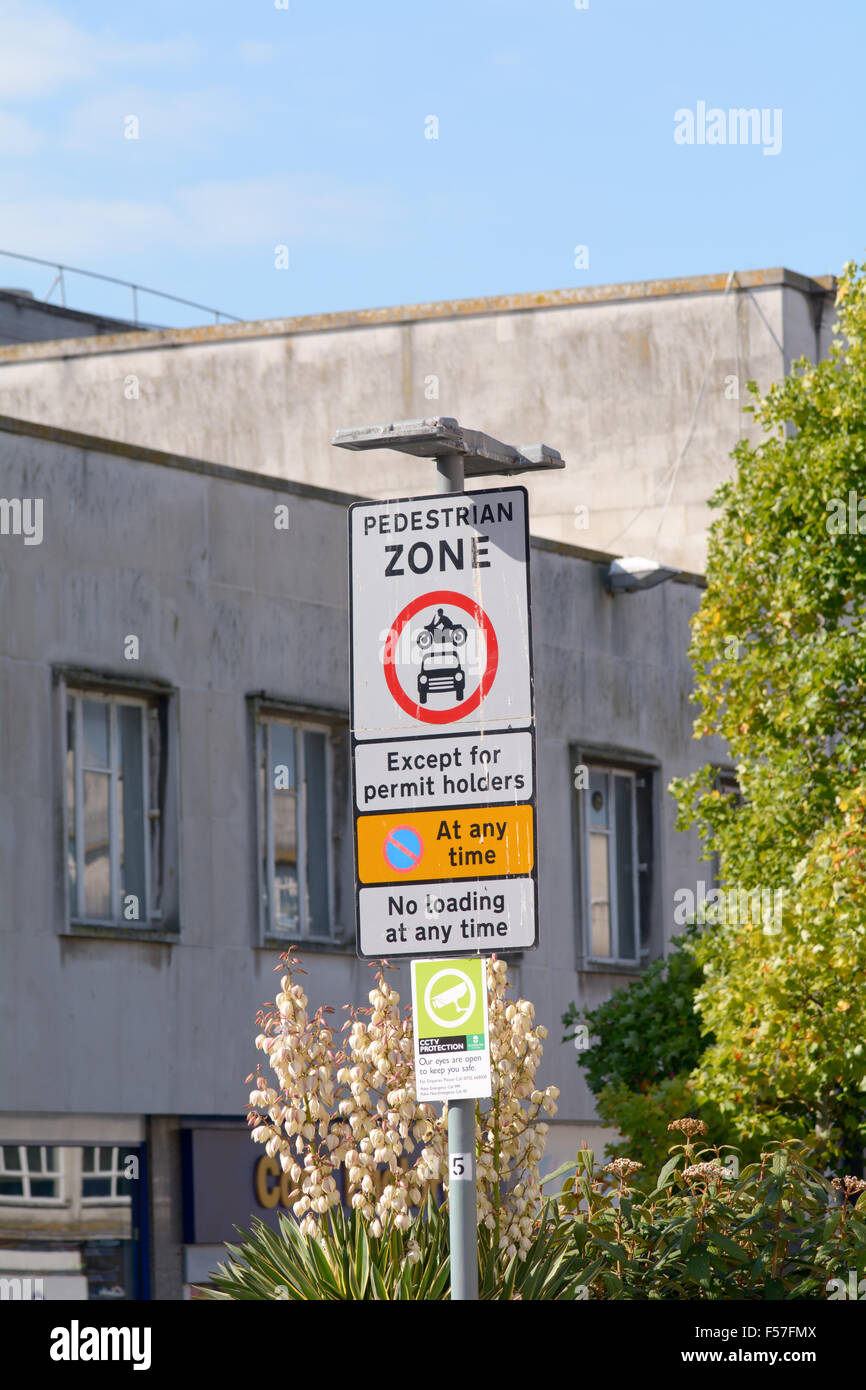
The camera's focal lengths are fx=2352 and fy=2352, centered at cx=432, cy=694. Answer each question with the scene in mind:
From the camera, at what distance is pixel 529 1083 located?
10586mm

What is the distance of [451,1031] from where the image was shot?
7.90 meters

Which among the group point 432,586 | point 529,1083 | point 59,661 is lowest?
point 529,1083

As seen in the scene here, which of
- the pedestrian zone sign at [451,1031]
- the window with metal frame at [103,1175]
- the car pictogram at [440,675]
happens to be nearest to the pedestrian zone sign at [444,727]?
the car pictogram at [440,675]

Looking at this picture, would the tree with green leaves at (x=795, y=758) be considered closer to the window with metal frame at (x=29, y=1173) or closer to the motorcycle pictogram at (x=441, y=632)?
the window with metal frame at (x=29, y=1173)

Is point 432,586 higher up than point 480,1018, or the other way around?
point 432,586

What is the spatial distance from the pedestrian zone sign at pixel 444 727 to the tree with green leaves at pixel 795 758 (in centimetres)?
892

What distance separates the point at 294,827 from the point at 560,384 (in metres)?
12.4

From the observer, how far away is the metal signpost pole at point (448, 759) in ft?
25.9

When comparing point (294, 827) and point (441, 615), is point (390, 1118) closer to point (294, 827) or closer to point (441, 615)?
point (441, 615)

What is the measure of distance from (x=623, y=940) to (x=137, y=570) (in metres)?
8.78

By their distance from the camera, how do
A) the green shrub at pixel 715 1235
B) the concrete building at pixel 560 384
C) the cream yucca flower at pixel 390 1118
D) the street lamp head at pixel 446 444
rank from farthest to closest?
the concrete building at pixel 560 384 < the green shrub at pixel 715 1235 < the cream yucca flower at pixel 390 1118 < the street lamp head at pixel 446 444

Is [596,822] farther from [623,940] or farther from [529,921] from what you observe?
[529,921]

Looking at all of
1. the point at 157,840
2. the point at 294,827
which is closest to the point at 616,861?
the point at 294,827
